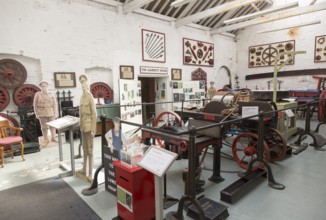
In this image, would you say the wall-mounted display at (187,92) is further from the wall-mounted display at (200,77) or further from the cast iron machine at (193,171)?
the cast iron machine at (193,171)

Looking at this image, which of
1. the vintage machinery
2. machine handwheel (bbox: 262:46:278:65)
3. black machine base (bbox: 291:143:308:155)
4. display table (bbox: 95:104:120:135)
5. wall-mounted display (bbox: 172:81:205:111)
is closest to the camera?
the vintage machinery

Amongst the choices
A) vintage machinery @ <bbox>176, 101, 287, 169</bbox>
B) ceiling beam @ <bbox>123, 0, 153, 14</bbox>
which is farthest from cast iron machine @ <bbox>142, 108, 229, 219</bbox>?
ceiling beam @ <bbox>123, 0, 153, 14</bbox>

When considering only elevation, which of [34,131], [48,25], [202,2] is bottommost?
[34,131]

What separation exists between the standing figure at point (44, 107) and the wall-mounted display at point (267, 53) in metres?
9.55

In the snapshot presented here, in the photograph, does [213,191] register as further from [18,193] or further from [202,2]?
[202,2]

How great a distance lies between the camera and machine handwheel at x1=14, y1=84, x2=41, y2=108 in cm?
514

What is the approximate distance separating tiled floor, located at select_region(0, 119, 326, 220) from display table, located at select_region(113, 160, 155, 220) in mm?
360

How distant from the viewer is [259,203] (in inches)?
99.7

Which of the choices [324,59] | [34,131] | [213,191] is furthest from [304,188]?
[324,59]

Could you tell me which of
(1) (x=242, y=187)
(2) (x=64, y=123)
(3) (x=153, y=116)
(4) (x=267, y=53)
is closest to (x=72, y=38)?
(2) (x=64, y=123)

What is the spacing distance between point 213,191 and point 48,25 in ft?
18.2

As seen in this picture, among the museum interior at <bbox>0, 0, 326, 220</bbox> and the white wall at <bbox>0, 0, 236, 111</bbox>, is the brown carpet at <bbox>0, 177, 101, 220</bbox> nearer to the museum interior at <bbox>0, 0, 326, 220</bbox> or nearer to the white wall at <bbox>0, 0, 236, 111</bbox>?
the museum interior at <bbox>0, 0, 326, 220</bbox>

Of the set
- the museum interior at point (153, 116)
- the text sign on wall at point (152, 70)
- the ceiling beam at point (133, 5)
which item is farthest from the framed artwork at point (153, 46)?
the ceiling beam at point (133, 5)

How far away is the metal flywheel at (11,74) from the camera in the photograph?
496 cm
